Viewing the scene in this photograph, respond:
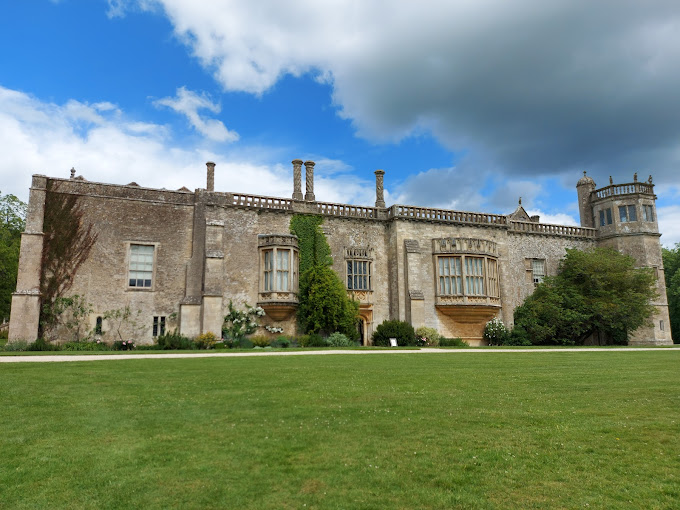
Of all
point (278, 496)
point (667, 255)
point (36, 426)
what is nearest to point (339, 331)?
point (36, 426)

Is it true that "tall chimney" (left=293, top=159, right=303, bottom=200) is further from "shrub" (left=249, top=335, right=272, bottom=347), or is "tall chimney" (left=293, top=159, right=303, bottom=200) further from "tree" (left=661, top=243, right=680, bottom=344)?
"tree" (left=661, top=243, right=680, bottom=344)

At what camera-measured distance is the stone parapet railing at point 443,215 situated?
1179 inches

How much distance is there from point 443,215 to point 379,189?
171 inches

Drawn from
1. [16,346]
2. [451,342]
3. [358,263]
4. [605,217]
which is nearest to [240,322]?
[358,263]

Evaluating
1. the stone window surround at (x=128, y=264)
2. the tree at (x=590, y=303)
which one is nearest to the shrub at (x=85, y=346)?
the stone window surround at (x=128, y=264)

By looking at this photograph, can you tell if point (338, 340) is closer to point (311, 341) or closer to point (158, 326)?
point (311, 341)

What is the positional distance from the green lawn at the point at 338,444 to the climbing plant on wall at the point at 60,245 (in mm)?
15421

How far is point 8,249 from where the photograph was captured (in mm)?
35812

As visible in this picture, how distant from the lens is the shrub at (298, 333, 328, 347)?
25281 mm

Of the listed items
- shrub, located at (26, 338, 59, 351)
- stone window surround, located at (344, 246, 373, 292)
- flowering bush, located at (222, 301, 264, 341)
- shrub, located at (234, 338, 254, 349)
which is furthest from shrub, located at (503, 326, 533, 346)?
shrub, located at (26, 338, 59, 351)

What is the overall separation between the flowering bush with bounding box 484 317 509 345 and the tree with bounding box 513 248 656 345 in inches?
34.2

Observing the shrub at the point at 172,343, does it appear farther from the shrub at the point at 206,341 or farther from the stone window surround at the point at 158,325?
the stone window surround at the point at 158,325

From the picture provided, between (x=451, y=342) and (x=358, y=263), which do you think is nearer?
(x=451, y=342)

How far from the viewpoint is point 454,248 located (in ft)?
97.8
